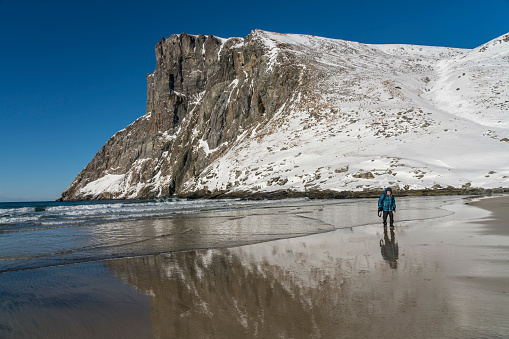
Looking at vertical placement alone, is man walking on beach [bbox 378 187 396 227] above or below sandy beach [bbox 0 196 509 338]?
above

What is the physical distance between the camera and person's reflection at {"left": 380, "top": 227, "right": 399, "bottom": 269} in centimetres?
587

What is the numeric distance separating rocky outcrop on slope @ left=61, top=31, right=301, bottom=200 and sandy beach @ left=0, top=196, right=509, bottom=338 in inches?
2152

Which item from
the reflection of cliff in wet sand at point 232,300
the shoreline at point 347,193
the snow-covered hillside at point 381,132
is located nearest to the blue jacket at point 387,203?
the reflection of cliff in wet sand at point 232,300

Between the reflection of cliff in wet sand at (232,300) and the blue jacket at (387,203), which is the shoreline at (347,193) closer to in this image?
the blue jacket at (387,203)

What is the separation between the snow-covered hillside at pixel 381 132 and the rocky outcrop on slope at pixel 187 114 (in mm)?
8137

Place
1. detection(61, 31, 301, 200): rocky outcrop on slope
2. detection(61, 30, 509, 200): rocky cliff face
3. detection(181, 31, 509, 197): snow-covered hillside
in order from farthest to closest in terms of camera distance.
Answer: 1. detection(61, 31, 301, 200): rocky outcrop on slope
2. detection(61, 30, 509, 200): rocky cliff face
3. detection(181, 31, 509, 197): snow-covered hillside

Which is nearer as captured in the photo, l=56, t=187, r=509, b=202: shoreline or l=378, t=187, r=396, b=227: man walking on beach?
l=378, t=187, r=396, b=227: man walking on beach

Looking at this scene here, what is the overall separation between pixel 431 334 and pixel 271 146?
43.1m

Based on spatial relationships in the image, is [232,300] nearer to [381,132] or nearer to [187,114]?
[381,132]

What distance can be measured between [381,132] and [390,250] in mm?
35017

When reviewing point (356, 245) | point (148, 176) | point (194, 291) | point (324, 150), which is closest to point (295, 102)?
point (324, 150)

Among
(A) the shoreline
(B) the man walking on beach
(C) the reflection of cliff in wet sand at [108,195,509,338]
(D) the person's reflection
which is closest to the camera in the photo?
(C) the reflection of cliff in wet sand at [108,195,509,338]

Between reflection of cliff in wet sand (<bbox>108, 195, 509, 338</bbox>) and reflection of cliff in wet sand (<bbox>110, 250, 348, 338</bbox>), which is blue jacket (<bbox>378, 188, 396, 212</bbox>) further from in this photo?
reflection of cliff in wet sand (<bbox>110, 250, 348, 338</bbox>)

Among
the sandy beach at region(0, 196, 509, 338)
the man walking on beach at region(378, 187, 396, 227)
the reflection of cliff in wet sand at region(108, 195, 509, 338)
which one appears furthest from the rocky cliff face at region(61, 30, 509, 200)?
the sandy beach at region(0, 196, 509, 338)
